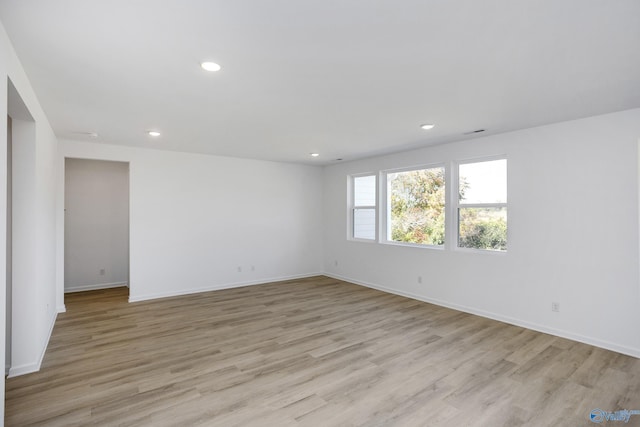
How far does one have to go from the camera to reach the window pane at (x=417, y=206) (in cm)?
502

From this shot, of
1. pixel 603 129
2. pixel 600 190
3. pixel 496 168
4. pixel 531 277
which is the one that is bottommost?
pixel 531 277

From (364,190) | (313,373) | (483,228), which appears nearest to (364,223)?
(364,190)

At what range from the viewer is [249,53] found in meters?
2.08

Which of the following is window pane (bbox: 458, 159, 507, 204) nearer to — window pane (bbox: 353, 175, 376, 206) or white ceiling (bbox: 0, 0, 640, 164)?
white ceiling (bbox: 0, 0, 640, 164)

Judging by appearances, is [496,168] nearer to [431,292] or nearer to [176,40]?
[431,292]

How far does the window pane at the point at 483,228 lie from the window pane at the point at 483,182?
153mm

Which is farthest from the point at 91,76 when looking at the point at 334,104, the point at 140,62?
the point at 334,104

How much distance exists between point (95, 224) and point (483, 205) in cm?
663

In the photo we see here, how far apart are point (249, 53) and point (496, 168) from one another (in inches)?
143

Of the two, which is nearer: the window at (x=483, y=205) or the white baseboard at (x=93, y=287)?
the window at (x=483, y=205)

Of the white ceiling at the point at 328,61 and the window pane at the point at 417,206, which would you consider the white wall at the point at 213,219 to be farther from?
the window pane at the point at 417,206
